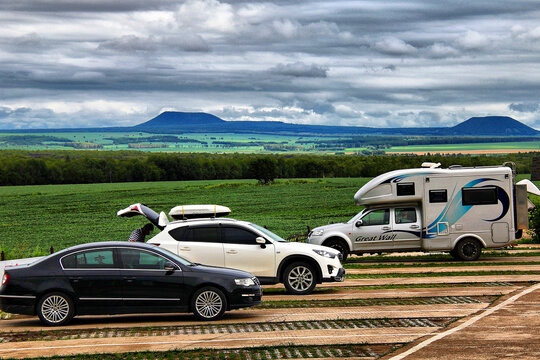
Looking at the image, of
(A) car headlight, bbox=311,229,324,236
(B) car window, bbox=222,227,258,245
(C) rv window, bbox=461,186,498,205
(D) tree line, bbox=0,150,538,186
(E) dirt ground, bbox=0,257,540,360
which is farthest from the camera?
(D) tree line, bbox=0,150,538,186

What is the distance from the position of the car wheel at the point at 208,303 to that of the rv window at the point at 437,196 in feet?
40.8

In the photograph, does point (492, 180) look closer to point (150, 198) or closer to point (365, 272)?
point (365, 272)

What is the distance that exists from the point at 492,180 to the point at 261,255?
1059cm

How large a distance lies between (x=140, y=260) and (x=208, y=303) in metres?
1.50

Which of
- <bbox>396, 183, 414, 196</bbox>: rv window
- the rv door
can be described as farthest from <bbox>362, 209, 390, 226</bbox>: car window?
<bbox>396, 183, 414, 196</bbox>: rv window

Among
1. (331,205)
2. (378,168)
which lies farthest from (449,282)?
(378,168)

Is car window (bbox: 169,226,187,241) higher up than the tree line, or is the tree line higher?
the tree line

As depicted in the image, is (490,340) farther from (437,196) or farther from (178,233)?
(437,196)

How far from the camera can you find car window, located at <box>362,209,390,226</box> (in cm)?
2514

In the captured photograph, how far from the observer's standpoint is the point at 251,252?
17203 mm

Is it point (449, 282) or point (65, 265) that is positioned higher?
point (65, 265)

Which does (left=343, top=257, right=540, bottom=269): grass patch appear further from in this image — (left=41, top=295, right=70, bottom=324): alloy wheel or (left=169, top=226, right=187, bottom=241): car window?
(left=41, top=295, right=70, bottom=324): alloy wheel

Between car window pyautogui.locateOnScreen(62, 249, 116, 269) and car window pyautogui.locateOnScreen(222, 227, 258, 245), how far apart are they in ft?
12.6

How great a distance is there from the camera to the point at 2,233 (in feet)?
187
